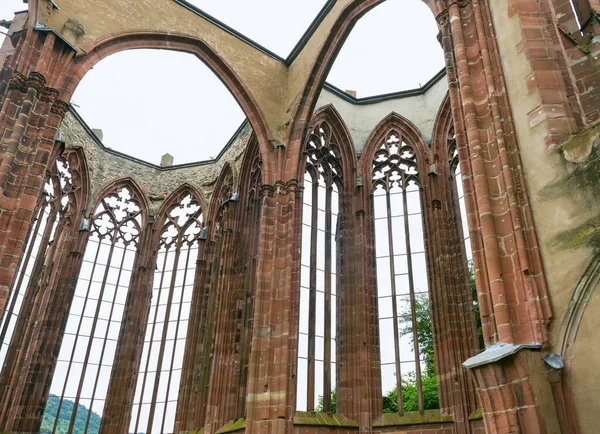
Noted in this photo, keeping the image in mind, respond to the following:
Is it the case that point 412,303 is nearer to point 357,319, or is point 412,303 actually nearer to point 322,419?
point 357,319

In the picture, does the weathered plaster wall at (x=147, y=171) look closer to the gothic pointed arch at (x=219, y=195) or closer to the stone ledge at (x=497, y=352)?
the gothic pointed arch at (x=219, y=195)

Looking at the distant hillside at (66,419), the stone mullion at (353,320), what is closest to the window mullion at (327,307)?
the stone mullion at (353,320)

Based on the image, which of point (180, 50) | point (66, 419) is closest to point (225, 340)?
point (66, 419)

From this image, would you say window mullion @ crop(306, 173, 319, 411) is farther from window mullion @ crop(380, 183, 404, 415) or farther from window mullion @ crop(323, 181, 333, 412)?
window mullion @ crop(380, 183, 404, 415)

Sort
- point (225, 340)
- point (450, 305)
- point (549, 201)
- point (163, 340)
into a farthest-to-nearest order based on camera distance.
A: point (163, 340), point (225, 340), point (450, 305), point (549, 201)

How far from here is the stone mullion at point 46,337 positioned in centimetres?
1212

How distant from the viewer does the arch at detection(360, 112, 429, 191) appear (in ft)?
43.2

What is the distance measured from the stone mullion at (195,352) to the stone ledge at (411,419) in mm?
4324

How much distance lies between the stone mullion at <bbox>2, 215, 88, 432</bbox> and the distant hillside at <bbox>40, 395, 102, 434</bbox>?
147 centimetres

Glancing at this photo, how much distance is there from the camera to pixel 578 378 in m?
4.34

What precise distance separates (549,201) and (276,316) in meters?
6.12

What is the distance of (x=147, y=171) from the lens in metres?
17.2

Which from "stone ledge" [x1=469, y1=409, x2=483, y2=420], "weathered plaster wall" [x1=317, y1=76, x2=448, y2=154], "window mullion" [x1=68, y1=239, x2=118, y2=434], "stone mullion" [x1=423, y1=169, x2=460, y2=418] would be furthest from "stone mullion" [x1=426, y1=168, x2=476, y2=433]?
"window mullion" [x1=68, y1=239, x2=118, y2=434]

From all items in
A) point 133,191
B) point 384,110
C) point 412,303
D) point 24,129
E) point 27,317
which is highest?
point 384,110
